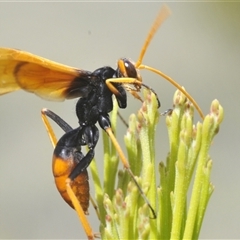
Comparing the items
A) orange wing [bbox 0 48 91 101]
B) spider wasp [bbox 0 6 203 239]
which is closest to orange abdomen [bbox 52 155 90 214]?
spider wasp [bbox 0 6 203 239]

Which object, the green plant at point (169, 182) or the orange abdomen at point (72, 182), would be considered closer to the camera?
the green plant at point (169, 182)

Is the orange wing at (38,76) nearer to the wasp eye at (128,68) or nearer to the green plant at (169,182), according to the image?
the wasp eye at (128,68)

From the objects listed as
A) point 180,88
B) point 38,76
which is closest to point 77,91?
point 38,76

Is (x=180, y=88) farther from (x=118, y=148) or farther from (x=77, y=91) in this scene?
(x=77, y=91)

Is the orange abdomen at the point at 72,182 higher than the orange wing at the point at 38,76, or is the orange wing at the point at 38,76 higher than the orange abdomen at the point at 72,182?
the orange wing at the point at 38,76

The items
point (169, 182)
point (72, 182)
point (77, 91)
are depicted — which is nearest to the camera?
point (169, 182)

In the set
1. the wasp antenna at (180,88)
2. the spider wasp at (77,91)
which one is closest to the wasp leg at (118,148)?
the spider wasp at (77,91)

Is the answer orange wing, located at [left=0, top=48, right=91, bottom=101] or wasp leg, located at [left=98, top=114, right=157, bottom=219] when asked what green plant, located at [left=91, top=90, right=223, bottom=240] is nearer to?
wasp leg, located at [left=98, top=114, right=157, bottom=219]

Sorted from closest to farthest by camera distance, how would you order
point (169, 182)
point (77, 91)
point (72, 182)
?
point (169, 182)
point (72, 182)
point (77, 91)

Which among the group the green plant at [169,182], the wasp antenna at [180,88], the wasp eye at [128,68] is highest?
the wasp eye at [128,68]
